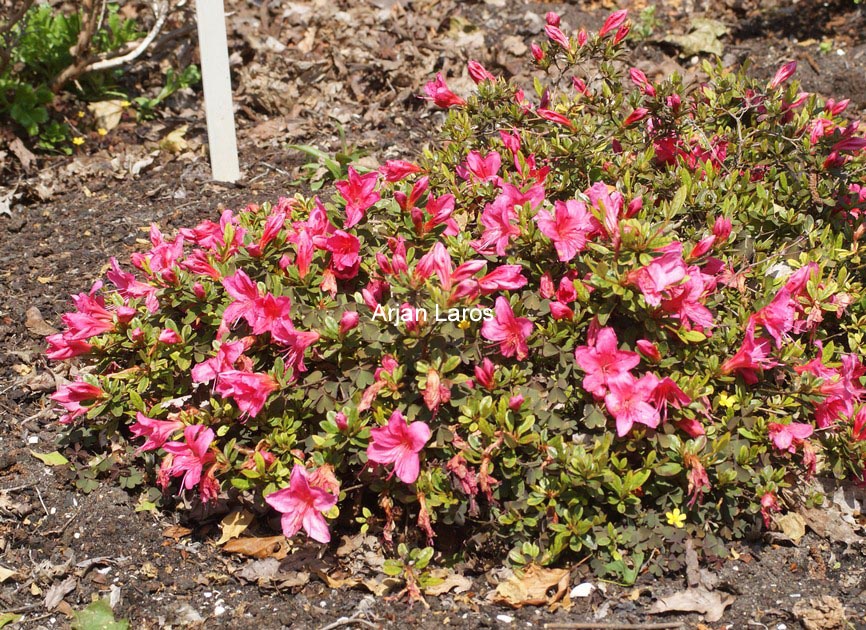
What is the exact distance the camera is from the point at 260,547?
9.04ft

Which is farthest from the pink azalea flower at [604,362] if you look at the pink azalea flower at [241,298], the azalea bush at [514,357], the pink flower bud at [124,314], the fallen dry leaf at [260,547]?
the pink flower bud at [124,314]

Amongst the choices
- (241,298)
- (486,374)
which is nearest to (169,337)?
(241,298)

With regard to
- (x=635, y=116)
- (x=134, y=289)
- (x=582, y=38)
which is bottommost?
(x=134, y=289)

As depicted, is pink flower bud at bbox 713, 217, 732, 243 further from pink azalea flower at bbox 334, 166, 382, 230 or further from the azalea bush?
pink azalea flower at bbox 334, 166, 382, 230

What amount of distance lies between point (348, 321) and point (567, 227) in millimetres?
694

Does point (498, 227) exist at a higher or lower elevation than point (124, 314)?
higher

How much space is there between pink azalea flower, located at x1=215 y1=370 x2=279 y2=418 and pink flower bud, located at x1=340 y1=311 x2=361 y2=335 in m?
0.26

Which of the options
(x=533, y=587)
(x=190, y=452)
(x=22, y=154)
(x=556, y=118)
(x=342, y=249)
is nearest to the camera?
(x=533, y=587)

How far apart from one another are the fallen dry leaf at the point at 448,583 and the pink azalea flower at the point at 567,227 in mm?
1007

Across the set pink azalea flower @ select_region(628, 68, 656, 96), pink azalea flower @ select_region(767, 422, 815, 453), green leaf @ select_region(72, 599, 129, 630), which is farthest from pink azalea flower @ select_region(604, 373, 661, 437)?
green leaf @ select_region(72, 599, 129, 630)

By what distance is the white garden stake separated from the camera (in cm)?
414

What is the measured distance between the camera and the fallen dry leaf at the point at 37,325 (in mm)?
3561

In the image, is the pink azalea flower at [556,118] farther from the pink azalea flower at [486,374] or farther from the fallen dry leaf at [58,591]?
the fallen dry leaf at [58,591]

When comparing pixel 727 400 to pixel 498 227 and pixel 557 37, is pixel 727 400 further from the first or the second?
pixel 557 37
